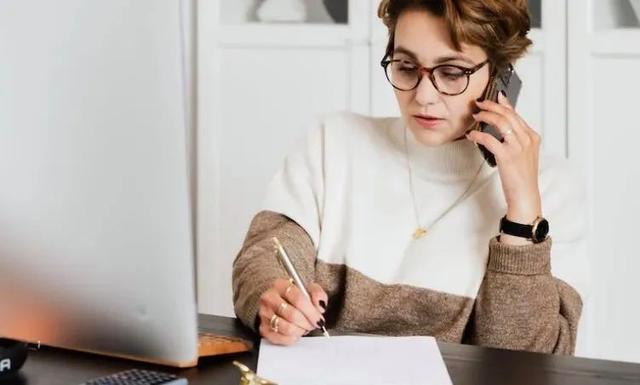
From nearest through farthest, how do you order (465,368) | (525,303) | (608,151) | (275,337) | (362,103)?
(465,368)
(275,337)
(525,303)
(608,151)
(362,103)

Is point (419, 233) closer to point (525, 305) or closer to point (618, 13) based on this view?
point (525, 305)

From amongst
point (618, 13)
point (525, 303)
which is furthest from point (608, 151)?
point (525, 303)

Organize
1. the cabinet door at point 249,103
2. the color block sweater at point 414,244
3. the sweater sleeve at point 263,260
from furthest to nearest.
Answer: the cabinet door at point 249,103 → the color block sweater at point 414,244 → the sweater sleeve at point 263,260

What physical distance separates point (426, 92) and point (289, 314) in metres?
0.49

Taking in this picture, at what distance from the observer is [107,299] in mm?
870

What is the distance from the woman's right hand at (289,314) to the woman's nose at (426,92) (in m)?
0.41

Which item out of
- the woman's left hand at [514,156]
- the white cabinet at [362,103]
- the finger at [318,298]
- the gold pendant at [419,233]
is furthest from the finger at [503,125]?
the white cabinet at [362,103]

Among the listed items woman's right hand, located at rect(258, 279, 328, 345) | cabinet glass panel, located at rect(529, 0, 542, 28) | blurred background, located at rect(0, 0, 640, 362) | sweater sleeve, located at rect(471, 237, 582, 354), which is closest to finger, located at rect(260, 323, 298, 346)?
woman's right hand, located at rect(258, 279, 328, 345)

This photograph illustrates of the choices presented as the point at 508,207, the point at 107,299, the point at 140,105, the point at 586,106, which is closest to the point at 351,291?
the point at 508,207

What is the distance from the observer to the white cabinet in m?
2.39

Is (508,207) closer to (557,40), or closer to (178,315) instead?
(178,315)

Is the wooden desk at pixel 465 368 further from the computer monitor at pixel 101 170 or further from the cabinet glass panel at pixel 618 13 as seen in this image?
the cabinet glass panel at pixel 618 13

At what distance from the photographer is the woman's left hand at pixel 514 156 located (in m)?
1.36

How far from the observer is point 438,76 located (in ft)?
4.68
